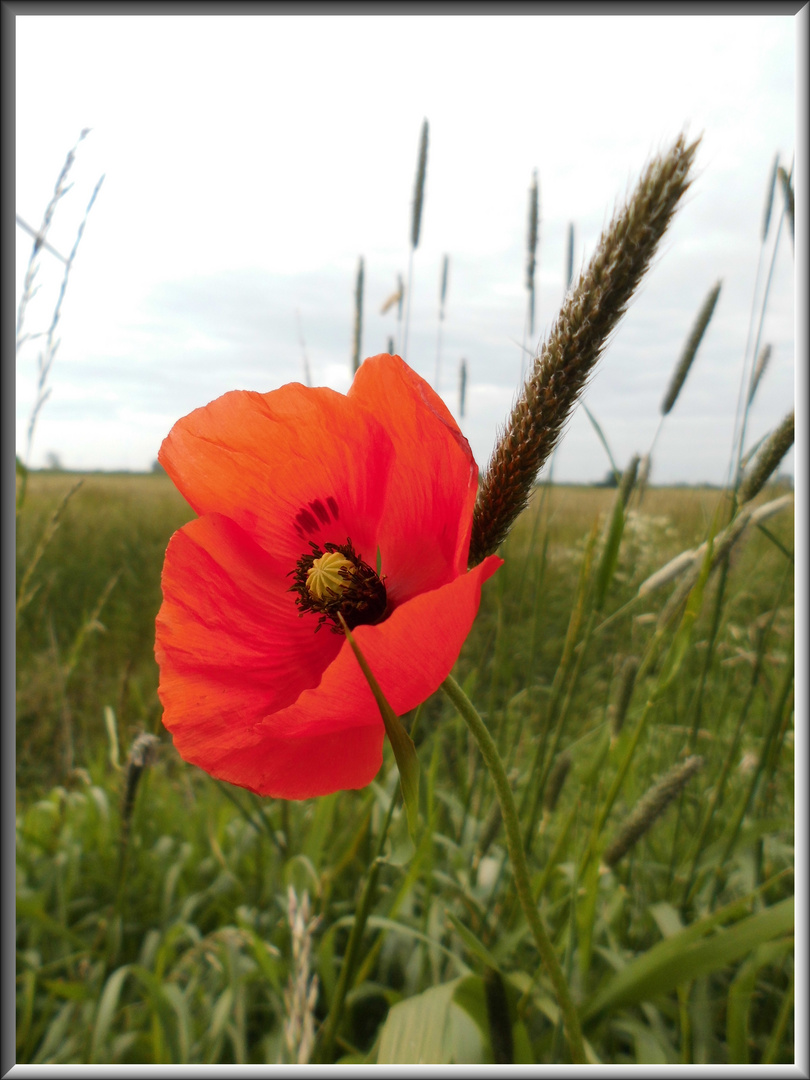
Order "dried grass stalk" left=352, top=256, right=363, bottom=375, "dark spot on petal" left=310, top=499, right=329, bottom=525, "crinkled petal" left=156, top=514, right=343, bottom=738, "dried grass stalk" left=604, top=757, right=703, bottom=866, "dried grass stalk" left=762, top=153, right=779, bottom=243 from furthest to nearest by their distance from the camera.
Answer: "dried grass stalk" left=352, top=256, right=363, bottom=375
"dried grass stalk" left=762, top=153, right=779, bottom=243
"dried grass stalk" left=604, top=757, right=703, bottom=866
"dark spot on petal" left=310, top=499, right=329, bottom=525
"crinkled petal" left=156, top=514, right=343, bottom=738

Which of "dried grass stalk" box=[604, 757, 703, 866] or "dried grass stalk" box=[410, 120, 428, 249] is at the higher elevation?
"dried grass stalk" box=[410, 120, 428, 249]

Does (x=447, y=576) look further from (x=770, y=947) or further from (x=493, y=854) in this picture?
(x=493, y=854)

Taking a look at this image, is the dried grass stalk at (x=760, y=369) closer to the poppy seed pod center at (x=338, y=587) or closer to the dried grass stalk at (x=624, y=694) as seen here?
the dried grass stalk at (x=624, y=694)

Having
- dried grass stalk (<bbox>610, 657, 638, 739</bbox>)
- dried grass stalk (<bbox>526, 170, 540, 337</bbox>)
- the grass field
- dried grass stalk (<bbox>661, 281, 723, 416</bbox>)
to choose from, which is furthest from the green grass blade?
dried grass stalk (<bbox>526, 170, 540, 337</bbox>)

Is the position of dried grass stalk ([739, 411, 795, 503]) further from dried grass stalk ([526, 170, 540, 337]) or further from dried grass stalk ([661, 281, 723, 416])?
dried grass stalk ([526, 170, 540, 337])

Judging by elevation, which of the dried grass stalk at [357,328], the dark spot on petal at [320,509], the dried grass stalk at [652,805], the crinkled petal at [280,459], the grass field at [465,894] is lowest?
the grass field at [465,894]

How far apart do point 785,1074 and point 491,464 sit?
0.82 m

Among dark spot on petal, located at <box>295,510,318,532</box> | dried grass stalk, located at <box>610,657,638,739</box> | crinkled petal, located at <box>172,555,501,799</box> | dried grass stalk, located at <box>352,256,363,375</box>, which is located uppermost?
dried grass stalk, located at <box>352,256,363,375</box>

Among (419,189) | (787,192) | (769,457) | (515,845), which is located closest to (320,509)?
(515,845)

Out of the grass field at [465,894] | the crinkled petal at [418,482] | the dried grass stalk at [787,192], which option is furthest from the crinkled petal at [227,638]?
the dried grass stalk at [787,192]

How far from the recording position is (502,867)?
1.21m

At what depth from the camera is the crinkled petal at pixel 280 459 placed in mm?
631

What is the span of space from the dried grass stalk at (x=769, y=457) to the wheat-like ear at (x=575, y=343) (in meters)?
0.49

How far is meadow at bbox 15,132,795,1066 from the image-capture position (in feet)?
2.16
